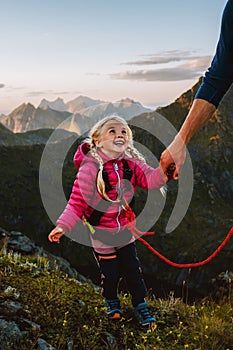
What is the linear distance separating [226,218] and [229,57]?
525ft

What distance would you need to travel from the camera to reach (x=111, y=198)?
17.5 feet

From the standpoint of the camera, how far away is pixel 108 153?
17.8ft

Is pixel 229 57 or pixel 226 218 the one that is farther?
pixel 226 218

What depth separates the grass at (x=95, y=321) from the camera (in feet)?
15.8

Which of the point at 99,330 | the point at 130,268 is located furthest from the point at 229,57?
the point at 99,330

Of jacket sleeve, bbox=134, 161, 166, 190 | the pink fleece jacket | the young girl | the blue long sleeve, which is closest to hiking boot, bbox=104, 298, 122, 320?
the young girl

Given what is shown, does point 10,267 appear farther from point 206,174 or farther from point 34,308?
point 206,174

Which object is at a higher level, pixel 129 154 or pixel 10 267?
pixel 129 154

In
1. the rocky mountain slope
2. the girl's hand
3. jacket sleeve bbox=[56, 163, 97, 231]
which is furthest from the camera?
the rocky mountain slope

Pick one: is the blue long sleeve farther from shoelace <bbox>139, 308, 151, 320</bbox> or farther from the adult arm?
shoelace <bbox>139, 308, 151, 320</bbox>

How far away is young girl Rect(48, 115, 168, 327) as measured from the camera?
526cm

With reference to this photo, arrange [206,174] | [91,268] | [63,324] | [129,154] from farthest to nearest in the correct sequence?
[206,174] < [91,268] < [129,154] < [63,324]

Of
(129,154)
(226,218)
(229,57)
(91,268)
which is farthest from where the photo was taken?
(226,218)

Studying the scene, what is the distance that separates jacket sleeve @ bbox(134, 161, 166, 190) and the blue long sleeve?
5.20ft
